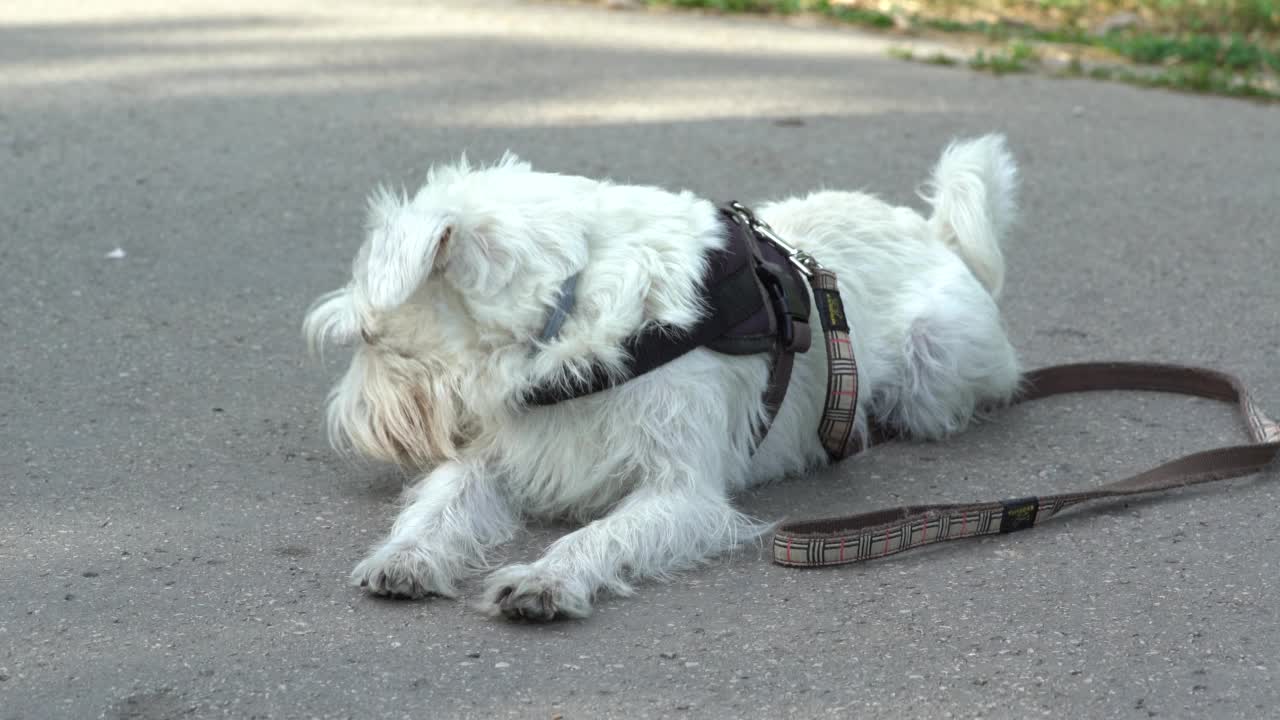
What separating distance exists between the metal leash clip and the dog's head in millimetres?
560

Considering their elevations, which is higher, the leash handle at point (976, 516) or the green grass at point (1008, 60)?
the green grass at point (1008, 60)

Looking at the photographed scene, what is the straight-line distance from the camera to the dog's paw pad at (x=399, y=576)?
3594 millimetres

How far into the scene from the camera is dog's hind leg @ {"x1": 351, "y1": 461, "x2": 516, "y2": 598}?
3619 mm

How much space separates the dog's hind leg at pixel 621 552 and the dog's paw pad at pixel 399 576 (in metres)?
0.15

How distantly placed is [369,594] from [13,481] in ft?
4.16

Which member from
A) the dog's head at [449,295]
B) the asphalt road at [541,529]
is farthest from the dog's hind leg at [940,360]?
the dog's head at [449,295]

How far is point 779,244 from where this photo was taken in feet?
14.3

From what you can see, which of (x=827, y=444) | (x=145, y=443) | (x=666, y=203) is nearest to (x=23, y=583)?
(x=145, y=443)

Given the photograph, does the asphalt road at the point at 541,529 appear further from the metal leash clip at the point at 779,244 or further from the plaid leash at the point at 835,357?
the metal leash clip at the point at 779,244

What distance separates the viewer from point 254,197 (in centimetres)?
703

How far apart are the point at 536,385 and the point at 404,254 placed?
18.6 inches

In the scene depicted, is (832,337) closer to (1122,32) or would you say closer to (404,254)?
(404,254)

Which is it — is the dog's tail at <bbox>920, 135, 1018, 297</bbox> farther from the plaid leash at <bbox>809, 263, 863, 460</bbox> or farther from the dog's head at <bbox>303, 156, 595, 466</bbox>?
the dog's head at <bbox>303, 156, 595, 466</bbox>

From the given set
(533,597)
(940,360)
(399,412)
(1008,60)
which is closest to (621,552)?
A: (533,597)
